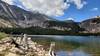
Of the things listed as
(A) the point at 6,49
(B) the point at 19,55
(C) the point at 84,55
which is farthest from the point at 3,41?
(C) the point at 84,55

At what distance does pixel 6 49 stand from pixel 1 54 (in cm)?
287

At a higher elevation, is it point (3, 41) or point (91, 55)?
point (3, 41)

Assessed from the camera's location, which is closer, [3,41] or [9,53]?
[9,53]

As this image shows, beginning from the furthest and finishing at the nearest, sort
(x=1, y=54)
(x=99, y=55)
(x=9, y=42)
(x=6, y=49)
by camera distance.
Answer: (x=99, y=55) < (x=9, y=42) < (x=6, y=49) < (x=1, y=54)

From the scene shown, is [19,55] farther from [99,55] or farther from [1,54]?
[99,55]

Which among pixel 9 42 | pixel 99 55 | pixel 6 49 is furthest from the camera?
pixel 99 55

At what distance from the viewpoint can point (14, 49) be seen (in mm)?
28516

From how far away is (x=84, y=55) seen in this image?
5697 cm

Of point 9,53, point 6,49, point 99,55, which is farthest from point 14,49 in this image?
point 99,55

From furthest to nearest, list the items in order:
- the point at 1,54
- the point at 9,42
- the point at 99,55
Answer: the point at 99,55
the point at 9,42
the point at 1,54

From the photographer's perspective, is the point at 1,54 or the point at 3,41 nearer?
the point at 1,54

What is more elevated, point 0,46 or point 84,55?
point 0,46

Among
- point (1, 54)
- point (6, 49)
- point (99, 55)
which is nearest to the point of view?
point (1, 54)

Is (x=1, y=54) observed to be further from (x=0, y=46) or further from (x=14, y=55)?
(x=0, y=46)
